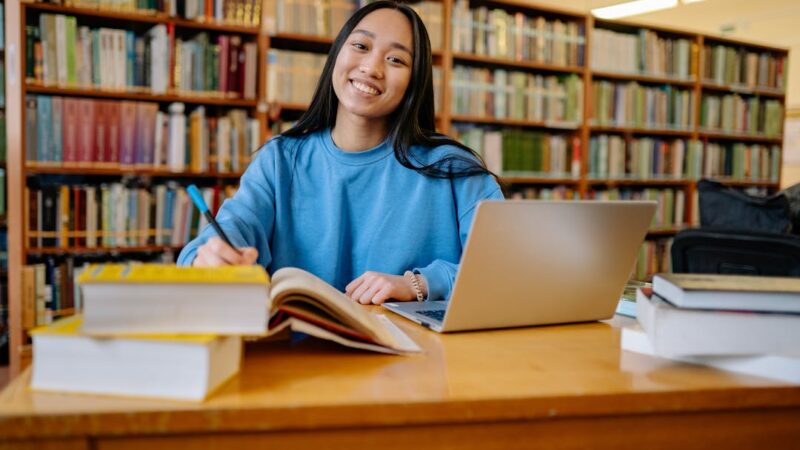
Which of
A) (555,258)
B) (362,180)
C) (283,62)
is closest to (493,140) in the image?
(283,62)

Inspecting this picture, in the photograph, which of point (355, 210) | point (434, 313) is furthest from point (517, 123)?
point (434, 313)

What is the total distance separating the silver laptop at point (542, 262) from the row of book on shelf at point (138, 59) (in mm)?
2510

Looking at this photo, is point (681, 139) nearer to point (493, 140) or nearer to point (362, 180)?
point (493, 140)

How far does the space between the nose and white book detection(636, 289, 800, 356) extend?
912mm

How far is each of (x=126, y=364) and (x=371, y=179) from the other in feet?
3.13

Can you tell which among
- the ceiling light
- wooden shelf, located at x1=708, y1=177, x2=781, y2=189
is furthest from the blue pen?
wooden shelf, located at x1=708, y1=177, x2=781, y2=189

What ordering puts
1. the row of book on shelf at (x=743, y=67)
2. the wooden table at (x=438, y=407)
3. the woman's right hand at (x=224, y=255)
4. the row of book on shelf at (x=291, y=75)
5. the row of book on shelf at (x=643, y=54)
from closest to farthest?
the wooden table at (x=438, y=407), the woman's right hand at (x=224, y=255), the row of book on shelf at (x=291, y=75), the row of book on shelf at (x=643, y=54), the row of book on shelf at (x=743, y=67)

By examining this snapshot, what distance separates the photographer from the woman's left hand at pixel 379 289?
1208mm

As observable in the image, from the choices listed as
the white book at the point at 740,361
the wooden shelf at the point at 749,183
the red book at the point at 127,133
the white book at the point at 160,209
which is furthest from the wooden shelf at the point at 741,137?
the white book at the point at 740,361

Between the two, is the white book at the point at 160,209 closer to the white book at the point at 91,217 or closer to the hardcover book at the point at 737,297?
the white book at the point at 91,217

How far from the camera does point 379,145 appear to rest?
5.16 feet

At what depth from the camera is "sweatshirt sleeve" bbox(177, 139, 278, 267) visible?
1323 millimetres

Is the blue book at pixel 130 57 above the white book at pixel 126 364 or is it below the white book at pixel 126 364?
above

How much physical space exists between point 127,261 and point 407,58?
2.25 metres
